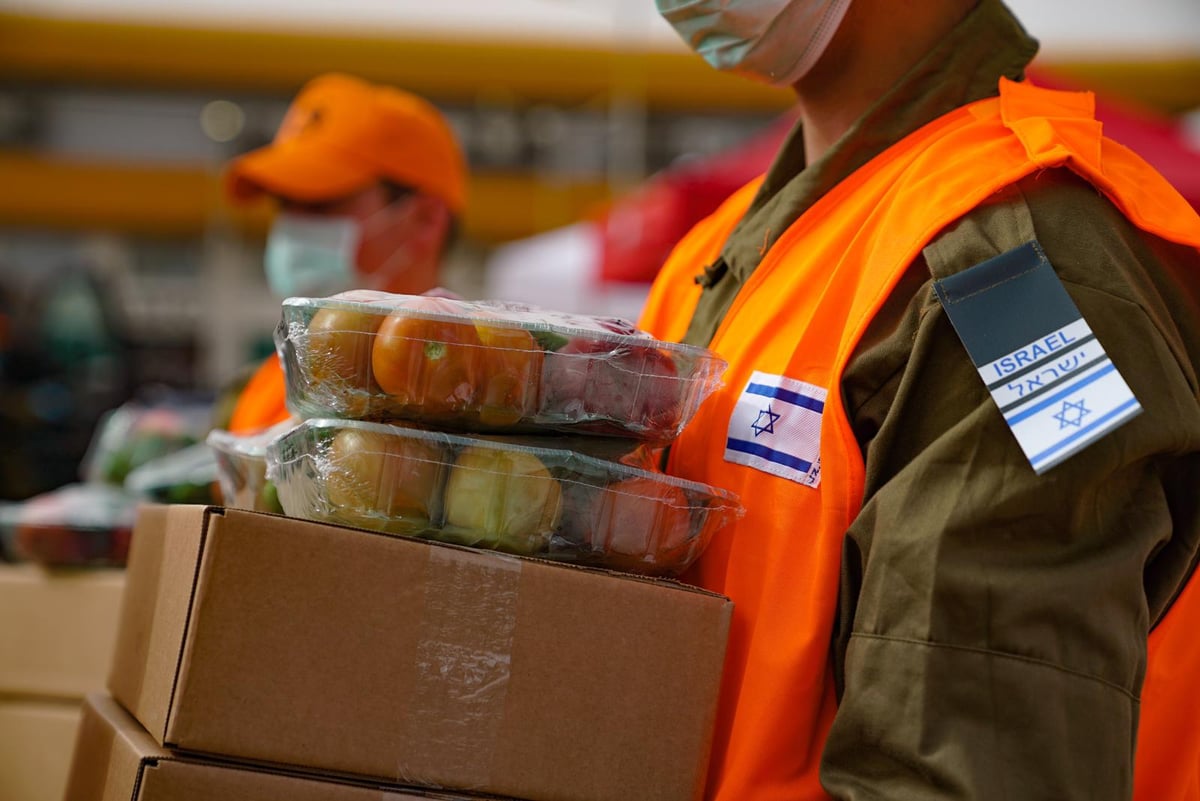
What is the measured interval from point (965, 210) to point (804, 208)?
29 centimetres

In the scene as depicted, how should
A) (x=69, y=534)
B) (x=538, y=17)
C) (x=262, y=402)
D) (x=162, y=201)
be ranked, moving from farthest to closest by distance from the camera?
(x=162, y=201) → (x=538, y=17) → (x=262, y=402) → (x=69, y=534)

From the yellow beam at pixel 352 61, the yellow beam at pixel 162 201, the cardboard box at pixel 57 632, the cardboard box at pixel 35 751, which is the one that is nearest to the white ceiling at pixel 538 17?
the yellow beam at pixel 352 61

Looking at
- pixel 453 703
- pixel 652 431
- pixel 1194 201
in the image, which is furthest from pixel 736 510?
pixel 1194 201

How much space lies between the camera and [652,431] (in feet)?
4.55

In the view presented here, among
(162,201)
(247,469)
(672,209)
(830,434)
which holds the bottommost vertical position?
(247,469)

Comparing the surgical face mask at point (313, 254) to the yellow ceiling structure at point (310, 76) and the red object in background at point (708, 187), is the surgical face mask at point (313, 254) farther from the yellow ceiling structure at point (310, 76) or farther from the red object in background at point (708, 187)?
the yellow ceiling structure at point (310, 76)

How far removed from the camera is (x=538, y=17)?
1497 centimetres

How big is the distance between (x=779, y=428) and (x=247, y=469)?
0.68 m

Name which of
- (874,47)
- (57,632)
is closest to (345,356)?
(874,47)

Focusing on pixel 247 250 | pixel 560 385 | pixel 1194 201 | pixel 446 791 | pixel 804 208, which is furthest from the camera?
pixel 247 250

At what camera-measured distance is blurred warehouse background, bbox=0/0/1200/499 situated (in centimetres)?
1627

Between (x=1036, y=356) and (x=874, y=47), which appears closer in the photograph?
(x=1036, y=356)

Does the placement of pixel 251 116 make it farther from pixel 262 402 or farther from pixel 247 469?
pixel 247 469

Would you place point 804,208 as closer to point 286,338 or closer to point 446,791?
point 286,338
